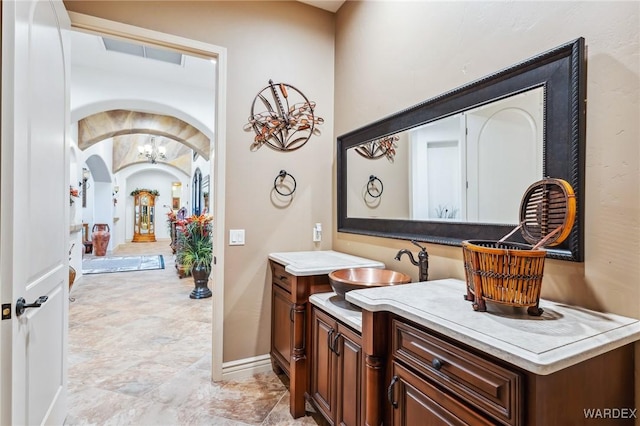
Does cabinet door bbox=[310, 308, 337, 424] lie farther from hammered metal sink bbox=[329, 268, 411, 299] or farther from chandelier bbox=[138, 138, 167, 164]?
chandelier bbox=[138, 138, 167, 164]

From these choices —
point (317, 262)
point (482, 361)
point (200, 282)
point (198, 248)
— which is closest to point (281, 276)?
point (317, 262)

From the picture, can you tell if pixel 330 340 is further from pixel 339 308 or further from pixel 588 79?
pixel 588 79

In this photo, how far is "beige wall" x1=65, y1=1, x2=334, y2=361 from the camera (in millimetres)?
2381

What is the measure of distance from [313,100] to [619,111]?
6.76 ft

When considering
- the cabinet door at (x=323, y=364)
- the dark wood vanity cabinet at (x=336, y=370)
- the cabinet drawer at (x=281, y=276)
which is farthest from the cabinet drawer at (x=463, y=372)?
the cabinet drawer at (x=281, y=276)

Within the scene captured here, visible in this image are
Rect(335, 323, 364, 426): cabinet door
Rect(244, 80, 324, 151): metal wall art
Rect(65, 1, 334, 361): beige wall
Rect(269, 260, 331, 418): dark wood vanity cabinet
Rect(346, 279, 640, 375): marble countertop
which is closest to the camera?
Rect(346, 279, 640, 375): marble countertop

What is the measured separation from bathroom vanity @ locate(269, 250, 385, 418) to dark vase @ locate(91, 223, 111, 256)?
8847 millimetres

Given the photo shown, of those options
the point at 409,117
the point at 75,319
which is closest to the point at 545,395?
the point at 409,117

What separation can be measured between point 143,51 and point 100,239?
724 centimetres

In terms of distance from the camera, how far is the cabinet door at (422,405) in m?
0.96

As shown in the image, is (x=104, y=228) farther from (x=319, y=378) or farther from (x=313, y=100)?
(x=319, y=378)

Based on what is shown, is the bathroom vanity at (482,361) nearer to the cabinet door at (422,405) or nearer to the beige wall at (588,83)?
the cabinet door at (422,405)

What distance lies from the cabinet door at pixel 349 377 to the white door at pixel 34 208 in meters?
1.33

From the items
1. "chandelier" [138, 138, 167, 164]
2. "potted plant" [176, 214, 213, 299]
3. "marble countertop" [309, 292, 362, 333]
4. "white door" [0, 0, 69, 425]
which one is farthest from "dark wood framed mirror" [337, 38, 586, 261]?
"chandelier" [138, 138, 167, 164]
